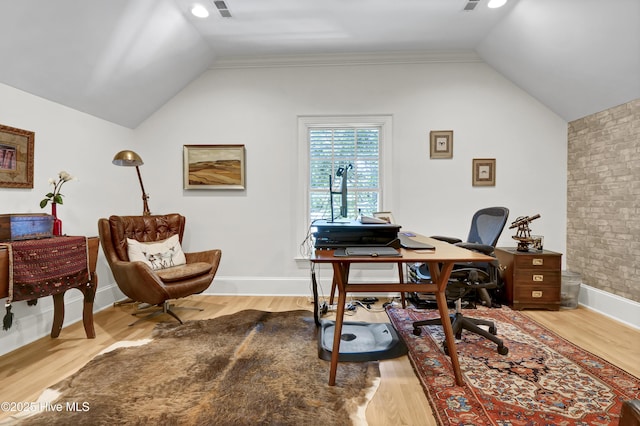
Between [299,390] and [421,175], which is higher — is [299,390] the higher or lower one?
the lower one

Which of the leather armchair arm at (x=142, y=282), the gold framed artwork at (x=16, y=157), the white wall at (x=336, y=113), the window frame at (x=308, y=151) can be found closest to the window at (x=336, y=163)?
the window frame at (x=308, y=151)

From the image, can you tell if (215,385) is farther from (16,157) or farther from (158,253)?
(16,157)

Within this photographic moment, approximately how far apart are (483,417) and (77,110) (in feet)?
13.7

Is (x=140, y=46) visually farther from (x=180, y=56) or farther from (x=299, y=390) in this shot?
(x=299, y=390)

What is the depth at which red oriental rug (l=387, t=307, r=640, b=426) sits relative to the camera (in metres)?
1.59

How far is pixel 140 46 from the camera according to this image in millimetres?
2949

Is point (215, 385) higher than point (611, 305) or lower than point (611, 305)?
lower

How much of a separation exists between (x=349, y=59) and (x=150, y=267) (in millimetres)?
3273

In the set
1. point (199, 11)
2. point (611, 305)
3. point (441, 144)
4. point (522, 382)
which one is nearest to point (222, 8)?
point (199, 11)

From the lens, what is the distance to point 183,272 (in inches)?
114

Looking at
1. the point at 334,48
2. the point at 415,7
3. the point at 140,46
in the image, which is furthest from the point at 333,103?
the point at 140,46

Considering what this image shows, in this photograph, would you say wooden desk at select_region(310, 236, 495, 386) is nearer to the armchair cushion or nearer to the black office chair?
the black office chair

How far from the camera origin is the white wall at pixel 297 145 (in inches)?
146

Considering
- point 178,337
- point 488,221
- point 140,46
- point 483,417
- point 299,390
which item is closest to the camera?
point 483,417
